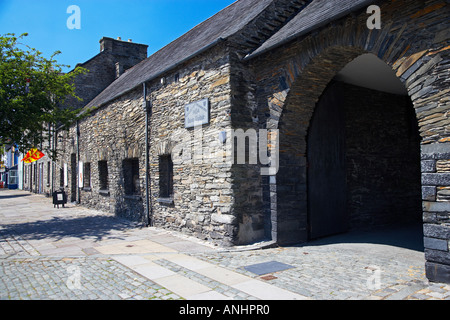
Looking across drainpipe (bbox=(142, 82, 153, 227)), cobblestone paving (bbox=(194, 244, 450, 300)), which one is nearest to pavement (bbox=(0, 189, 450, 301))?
cobblestone paving (bbox=(194, 244, 450, 300))

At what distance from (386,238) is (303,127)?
3.17m

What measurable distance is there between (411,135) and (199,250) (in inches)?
282

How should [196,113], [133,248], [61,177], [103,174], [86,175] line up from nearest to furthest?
[133,248], [196,113], [103,174], [86,175], [61,177]

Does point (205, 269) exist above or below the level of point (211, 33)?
below

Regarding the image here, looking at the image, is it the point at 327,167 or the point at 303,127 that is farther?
the point at 327,167

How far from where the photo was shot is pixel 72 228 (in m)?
9.37

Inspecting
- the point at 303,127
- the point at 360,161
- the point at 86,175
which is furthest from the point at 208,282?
the point at 86,175

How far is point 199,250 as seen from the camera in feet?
21.3

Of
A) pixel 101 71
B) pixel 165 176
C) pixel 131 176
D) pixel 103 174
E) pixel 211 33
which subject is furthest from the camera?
pixel 101 71

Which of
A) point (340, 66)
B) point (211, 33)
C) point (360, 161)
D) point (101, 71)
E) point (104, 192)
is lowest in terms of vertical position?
point (104, 192)

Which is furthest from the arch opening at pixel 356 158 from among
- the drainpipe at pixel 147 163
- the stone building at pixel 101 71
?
the stone building at pixel 101 71

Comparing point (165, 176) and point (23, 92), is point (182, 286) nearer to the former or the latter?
point (165, 176)

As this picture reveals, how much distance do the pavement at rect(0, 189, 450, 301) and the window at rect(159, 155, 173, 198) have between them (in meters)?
1.36

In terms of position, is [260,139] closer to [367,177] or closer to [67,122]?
[367,177]
